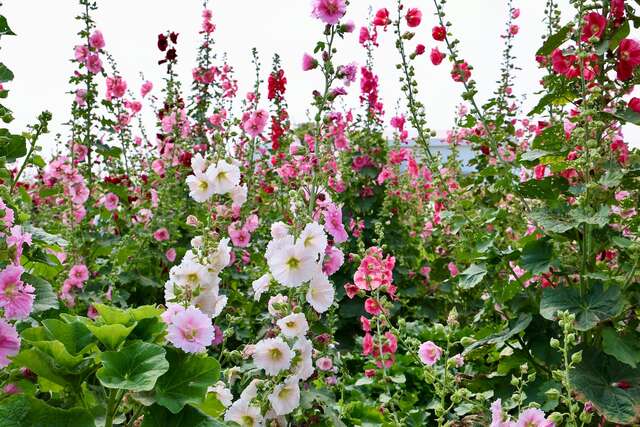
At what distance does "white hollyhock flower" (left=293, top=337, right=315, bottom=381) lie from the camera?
1.47 m

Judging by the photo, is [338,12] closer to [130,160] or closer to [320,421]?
[320,421]

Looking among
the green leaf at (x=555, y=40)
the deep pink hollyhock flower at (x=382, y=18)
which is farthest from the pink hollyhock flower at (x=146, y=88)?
the green leaf at (x=555, y=40)

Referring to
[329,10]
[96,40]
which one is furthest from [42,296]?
[96,40]

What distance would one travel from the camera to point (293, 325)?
146 centimetres

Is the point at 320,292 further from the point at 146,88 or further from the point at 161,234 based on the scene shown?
the point at 146,88

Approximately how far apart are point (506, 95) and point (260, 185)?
2.05 metres

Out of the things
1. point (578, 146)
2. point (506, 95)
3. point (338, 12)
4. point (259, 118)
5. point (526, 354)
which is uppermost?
point (506, 95)

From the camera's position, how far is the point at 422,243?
17.2 feet

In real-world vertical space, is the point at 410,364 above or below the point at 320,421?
above

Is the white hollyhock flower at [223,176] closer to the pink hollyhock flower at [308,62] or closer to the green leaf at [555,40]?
the pink hollyhock flower at [308,62]

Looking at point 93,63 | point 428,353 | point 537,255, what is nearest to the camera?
point 428,353

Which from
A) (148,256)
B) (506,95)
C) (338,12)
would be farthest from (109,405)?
(506,95)

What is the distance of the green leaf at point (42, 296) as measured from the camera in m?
1.54

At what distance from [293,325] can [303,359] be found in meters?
0.09
